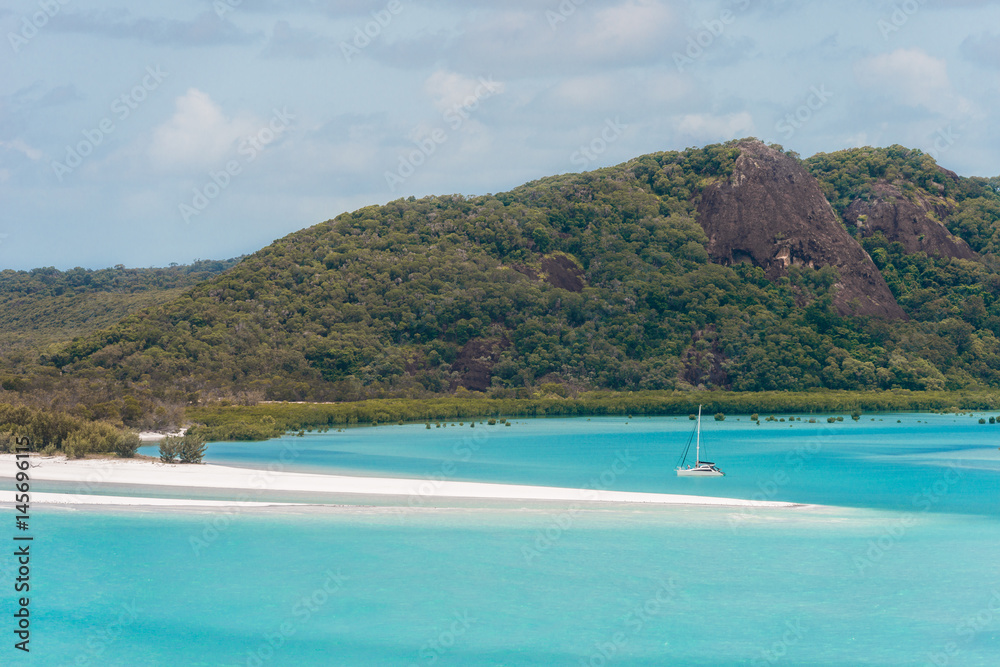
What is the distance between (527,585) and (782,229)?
4056 inches

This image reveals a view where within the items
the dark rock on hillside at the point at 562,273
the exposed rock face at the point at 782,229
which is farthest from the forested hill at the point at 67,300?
the exposed rock face at the point at 782,229

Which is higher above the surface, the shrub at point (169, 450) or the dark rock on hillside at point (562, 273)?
the dark rock on hillside at point (562, 273)

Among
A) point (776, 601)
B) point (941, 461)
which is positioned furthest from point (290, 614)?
point (941, 461)

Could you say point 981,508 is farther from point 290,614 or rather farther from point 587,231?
point 587,231

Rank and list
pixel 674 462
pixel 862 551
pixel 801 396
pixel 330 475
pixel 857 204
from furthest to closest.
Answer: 1. pixel 857 204
2. pixel 801 396
3. pixel 674 462
4. pixel 330 475
5. pixel 862 551

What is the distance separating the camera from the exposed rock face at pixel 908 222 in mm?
118000

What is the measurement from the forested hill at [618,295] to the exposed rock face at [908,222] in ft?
0.89

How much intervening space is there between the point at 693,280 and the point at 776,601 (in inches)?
3575

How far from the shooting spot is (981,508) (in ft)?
94.7

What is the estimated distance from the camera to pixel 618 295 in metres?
103

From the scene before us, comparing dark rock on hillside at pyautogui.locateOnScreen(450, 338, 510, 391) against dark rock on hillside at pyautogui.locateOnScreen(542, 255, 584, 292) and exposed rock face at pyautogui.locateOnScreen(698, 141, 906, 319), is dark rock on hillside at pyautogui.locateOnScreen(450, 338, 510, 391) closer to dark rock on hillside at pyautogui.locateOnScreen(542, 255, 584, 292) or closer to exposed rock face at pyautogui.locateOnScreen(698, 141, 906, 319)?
dark rock on hillside at pyautogui.locateOnScreen(542, 255, 584, 292)

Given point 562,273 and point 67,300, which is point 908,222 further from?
point 67,300

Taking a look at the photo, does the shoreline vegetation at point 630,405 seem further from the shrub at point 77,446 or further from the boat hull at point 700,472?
the boat hull at point 700,472

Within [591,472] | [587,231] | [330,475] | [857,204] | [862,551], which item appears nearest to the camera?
[862,551]
